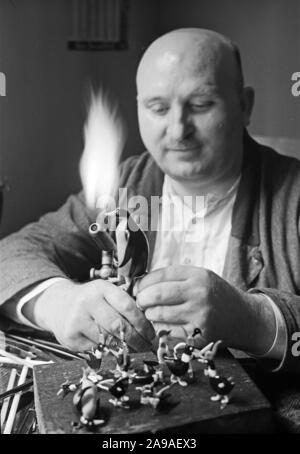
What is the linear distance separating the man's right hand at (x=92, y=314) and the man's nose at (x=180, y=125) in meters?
0.22

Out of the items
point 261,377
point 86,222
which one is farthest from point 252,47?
point 261,377

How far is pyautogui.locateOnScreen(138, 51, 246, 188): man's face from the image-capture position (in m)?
0.75

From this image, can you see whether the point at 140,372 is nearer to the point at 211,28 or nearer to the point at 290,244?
the point at 290,244

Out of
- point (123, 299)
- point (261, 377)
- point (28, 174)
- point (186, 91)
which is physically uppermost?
point (186, 91)

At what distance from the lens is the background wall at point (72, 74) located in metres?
0.79

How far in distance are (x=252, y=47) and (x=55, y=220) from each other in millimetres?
378

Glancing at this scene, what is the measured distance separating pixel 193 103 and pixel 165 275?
23 centimetres

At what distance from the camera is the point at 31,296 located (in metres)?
0.81

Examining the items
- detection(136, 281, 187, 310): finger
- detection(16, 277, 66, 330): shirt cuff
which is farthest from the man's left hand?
detection(16, 277, 66, 330): shirt cuff

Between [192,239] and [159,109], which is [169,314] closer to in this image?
[192,239]

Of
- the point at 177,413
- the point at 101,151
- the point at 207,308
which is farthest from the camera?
the point at 101,151

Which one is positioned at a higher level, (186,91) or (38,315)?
(186,91)

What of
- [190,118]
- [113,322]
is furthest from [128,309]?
[190,118]

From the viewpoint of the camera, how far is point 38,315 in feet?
2.68
